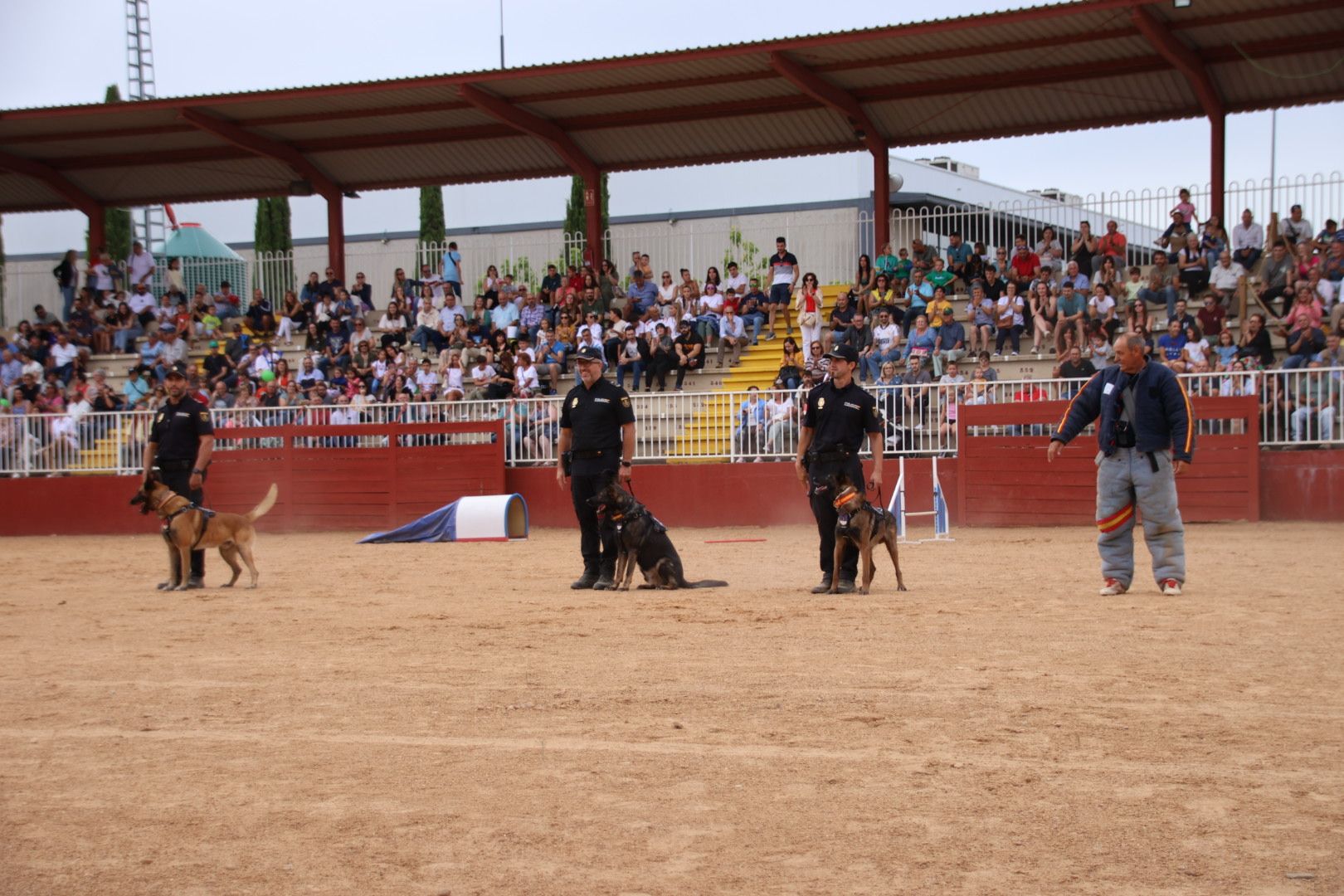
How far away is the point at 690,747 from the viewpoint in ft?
17.6

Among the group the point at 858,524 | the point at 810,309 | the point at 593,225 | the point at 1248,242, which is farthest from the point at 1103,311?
the point at 858,524

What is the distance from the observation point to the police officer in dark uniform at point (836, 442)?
33.1 feet

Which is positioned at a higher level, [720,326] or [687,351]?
[720,326]

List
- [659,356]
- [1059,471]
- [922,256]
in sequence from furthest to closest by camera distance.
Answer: [922,256], [659,356], [1059,471]

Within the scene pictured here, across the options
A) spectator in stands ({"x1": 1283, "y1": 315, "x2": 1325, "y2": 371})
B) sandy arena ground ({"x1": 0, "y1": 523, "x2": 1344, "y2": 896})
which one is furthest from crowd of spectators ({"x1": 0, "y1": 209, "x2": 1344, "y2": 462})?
sandy arena ground ({"x1": 0, "y1": 523, "x2": 1344, "y2": 896})

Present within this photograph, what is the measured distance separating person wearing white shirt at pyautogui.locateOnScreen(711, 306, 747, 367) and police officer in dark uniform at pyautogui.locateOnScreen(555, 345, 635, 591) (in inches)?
442

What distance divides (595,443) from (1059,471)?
8.20 meters

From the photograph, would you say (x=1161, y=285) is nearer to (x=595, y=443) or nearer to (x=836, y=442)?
(x=836, y=442)

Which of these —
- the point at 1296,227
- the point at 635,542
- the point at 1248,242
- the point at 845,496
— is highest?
the point at 1296,227

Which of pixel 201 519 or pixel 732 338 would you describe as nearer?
pixel 201 519

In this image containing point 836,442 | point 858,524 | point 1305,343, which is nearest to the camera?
point 858,524

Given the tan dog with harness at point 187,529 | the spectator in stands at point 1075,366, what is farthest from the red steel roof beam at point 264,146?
the spectator in stands at point 1075,366

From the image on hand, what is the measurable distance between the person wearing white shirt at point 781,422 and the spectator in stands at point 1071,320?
12.2ft

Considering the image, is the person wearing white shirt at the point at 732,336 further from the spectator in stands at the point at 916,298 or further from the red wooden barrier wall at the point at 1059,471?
the red wooden barrier wall at the point at 1059,471
